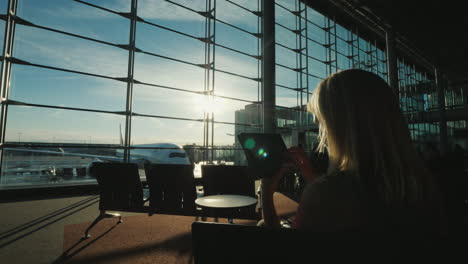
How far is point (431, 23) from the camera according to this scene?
30.6 ft

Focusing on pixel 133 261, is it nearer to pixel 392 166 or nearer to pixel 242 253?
pixel 242 253

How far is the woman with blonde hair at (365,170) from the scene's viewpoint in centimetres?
54

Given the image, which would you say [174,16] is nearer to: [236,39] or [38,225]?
[236,39]

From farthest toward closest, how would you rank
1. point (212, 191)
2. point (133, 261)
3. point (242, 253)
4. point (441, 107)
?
1. point (441, 107)
2. point (212, 191)
3. point (133, 261)
4. point (242, 253)

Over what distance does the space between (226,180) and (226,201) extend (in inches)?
15.6

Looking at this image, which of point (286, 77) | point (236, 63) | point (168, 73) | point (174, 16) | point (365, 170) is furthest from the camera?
point (286, 77)

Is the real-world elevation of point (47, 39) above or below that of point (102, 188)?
above

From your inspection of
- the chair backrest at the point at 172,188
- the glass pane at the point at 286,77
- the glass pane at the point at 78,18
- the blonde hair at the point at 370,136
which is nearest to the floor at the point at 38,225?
the chair backrest at the point at 172,188

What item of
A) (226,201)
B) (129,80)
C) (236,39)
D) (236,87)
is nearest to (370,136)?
(226,201)

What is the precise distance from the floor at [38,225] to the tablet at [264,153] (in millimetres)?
Answer: 2500

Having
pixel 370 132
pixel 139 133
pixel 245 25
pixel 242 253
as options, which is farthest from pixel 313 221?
pixel 245 25

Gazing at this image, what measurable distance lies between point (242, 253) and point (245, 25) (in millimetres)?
7759

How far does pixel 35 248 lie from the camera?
97.7 inches

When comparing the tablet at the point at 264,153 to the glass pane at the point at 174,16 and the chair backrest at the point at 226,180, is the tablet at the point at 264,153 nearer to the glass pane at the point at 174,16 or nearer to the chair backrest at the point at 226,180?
the chair backrest at the point at 226,180
